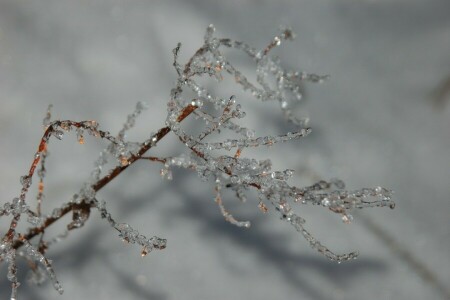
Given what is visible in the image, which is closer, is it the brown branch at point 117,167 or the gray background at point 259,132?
the brown branch at point 117,167

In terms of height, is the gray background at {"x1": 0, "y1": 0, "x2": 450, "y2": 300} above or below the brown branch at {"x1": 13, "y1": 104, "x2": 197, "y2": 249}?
above

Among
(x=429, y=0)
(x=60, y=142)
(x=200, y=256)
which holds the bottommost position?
(x=200, y=256)

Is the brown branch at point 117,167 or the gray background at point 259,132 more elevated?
the gray background at point 259,132

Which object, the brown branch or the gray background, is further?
the gray background

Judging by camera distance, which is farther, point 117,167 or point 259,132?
point 259,132

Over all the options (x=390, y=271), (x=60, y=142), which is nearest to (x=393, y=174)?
(x=390, y=271)

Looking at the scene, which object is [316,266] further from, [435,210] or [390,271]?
[435,210]

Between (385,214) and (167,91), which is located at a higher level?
(167,91)
